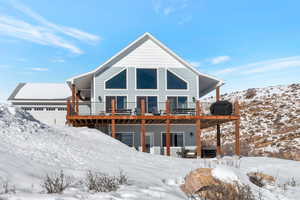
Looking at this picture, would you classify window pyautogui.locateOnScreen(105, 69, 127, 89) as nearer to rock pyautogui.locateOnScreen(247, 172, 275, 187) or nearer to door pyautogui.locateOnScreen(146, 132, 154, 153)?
door pyautogui.locateOnScreen(146, 132, 154, 153)

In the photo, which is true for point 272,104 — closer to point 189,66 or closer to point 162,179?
point 189,66

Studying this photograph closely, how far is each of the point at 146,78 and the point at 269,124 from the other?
22.9 meters

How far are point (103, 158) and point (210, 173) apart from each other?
3.87m

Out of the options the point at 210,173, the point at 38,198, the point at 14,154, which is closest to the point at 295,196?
the point at 210,173

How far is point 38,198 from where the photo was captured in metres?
4.23

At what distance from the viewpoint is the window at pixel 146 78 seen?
20.6 m

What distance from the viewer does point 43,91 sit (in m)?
27.8

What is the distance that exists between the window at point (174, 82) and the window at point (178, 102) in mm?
764

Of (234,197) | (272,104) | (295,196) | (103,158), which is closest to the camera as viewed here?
(234,197)

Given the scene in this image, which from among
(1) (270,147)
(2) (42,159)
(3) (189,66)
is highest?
(3) (189,66)

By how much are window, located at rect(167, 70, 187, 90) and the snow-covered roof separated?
11.2 meters

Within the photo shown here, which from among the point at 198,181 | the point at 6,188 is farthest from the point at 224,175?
the point at 6,188

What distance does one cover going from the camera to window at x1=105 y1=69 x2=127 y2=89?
20.3 metres

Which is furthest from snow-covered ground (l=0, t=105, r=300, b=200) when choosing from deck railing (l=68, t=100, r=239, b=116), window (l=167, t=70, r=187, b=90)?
window (l=167, t=70, r=187, b=90)
